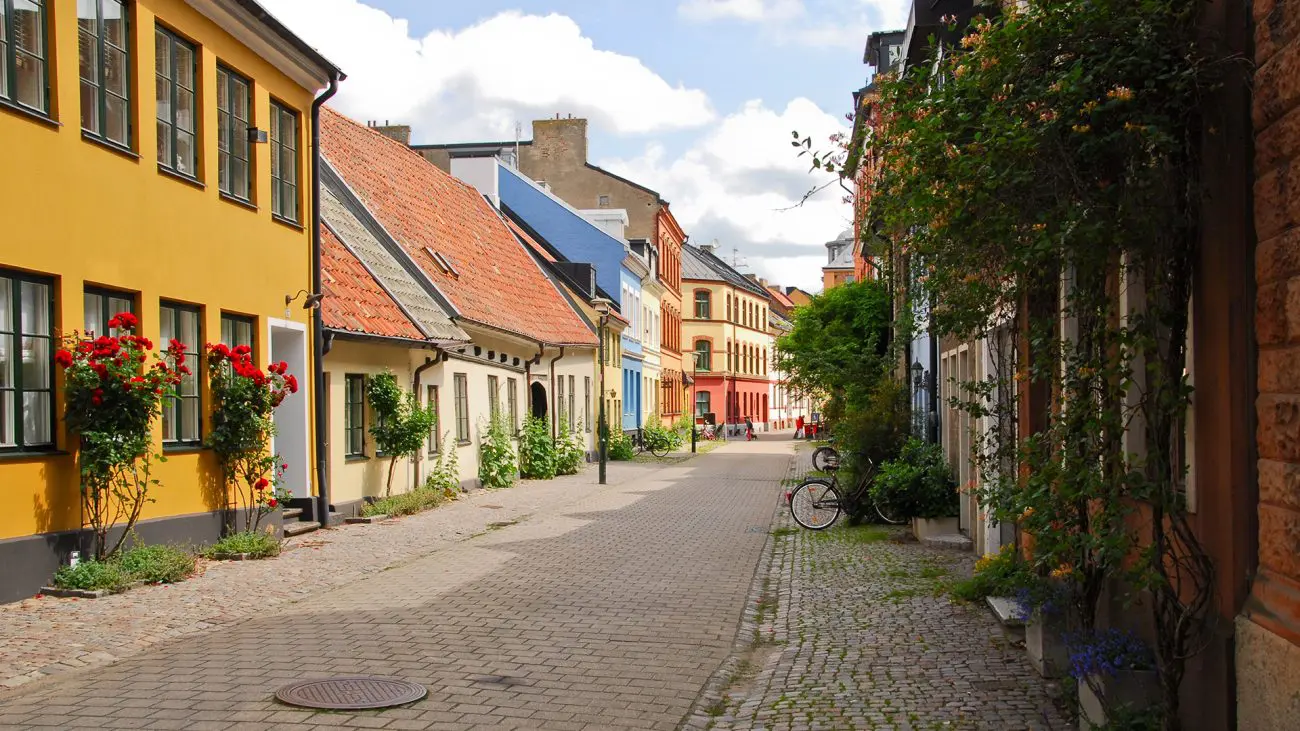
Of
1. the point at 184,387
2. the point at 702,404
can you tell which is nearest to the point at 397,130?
the point at 184,387

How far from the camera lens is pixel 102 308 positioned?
11.3 meters

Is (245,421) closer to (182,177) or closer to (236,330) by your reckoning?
(236,330)

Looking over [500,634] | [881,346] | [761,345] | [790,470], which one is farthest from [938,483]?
[761,345]

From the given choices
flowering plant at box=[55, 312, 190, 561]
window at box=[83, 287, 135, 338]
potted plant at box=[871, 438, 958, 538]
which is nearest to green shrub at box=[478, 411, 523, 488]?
potted plant at box=[871, 438, 958, 538]

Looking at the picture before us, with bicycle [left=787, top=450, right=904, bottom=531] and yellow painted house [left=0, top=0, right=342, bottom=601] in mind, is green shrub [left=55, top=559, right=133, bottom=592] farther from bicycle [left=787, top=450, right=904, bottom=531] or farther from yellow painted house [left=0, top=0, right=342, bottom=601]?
bicycle [left=787, top=450, right=904, bottom=531]

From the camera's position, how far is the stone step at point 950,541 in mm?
13562

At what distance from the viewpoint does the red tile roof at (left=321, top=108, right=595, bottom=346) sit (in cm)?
2414

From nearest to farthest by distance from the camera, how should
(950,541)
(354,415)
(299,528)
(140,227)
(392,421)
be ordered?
(140,227) < (950,541) < (299,528) < (354,415) < (392,421)

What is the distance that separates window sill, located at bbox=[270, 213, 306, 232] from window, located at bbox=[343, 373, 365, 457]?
2.52 meters

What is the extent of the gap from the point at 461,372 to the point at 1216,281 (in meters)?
19.1

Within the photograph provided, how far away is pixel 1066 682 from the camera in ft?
20.3

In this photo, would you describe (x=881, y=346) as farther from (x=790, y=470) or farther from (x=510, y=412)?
(x=510, y=412)

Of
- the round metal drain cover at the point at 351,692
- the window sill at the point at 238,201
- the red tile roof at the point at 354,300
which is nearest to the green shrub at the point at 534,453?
the red tile roof at the point at 354,300

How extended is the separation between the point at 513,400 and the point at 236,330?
44.5 feet
